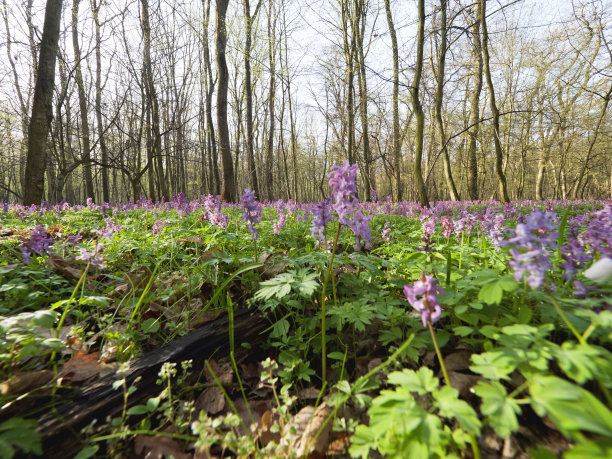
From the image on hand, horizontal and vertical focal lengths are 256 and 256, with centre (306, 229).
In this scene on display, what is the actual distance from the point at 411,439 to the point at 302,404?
30.1 inches

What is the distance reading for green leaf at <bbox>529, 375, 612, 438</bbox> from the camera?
2.07ft

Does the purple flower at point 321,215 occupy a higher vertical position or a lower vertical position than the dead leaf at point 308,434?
higher

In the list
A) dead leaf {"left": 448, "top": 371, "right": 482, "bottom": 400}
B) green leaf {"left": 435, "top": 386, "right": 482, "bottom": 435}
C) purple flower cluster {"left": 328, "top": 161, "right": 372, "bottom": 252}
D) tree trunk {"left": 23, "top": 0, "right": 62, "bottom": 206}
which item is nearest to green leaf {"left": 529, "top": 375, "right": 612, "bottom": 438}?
green leaf {"left": 435, "top": 386, "right": 482, "bottom": 435}

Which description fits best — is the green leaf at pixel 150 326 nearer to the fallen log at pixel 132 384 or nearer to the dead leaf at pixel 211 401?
the fallen log at pixel 132 384

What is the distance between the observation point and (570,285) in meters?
1.41

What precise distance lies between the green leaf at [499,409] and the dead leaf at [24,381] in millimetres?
1892

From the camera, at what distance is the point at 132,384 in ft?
4.33

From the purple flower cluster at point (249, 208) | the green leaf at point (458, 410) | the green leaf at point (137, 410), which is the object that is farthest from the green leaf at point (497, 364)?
the purple flower cluster at point (249, 208)

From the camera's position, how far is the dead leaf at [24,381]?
3.76 ft

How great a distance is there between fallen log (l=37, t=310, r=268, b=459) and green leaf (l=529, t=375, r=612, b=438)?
59.7 inches

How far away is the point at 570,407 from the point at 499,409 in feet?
0.54

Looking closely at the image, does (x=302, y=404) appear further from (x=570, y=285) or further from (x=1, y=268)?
(x=1, y=268)

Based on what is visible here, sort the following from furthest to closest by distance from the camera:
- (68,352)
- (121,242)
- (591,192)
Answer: (591,192) → (121,242) → (68,352)

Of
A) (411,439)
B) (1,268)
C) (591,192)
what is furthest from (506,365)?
(591,192)
